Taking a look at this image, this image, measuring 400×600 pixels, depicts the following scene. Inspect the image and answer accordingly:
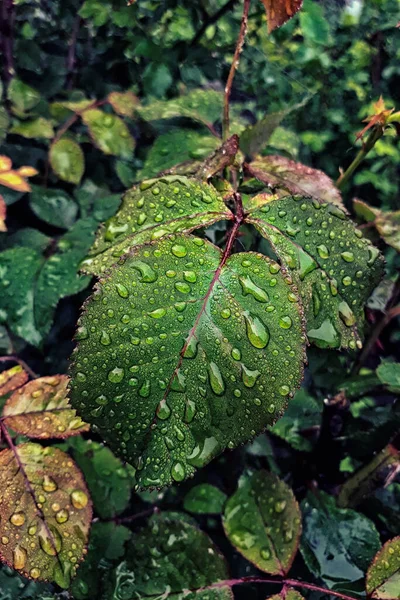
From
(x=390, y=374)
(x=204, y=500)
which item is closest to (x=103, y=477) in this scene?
(x=204, y=500)

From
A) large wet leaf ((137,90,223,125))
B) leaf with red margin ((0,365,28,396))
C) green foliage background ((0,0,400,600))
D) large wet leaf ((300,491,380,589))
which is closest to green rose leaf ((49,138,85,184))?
green foliage background ((0,0,400,600))

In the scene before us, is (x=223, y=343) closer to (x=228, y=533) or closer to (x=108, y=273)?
(x=108, y=273)

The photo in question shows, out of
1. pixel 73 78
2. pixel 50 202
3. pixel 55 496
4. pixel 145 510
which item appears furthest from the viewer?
pixel 73 78

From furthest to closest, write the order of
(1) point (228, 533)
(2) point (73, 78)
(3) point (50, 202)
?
(2) point (73, 78)
(3) point (50, 202)
(1) point (228, 533)

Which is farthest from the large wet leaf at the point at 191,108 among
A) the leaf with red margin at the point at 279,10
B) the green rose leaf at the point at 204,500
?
the green rose leaf at the point at 204,500

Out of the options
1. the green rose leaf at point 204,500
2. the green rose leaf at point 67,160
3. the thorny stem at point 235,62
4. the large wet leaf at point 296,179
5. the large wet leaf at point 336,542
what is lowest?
the green rose leaf at point 204,500

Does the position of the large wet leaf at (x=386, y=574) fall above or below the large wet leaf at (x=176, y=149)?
below

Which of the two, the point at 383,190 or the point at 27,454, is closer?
the point at 27,454

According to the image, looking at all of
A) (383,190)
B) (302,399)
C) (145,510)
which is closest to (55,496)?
(145,510)

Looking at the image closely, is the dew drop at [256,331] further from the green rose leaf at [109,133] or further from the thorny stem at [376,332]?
the green rose leaf at [109,133]
